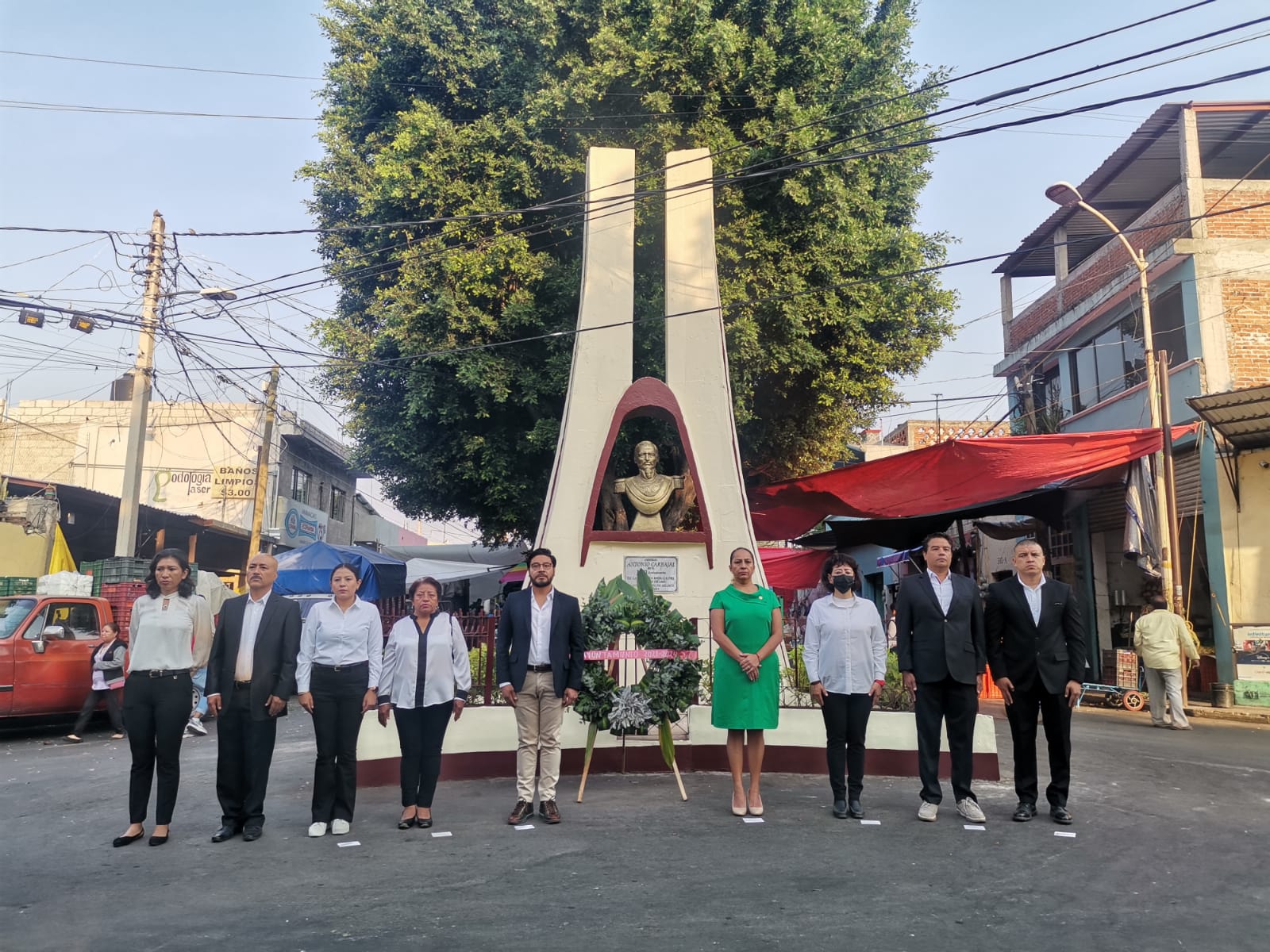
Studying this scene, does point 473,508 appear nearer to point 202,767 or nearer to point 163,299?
point 163,299

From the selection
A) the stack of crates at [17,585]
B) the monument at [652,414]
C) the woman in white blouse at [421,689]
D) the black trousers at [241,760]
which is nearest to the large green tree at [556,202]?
the monument at [652,414]

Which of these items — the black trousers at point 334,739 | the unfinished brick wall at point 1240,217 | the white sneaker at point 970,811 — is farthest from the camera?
the unfinished brick wall at point 1240,217

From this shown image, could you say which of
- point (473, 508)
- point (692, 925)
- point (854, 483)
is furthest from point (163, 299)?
point (692, 925)

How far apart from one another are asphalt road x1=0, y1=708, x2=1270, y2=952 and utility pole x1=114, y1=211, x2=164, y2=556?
30.7 ft

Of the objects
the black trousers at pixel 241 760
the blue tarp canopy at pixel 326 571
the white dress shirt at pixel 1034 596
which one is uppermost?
the blue tarp canopy at pixel 326 571

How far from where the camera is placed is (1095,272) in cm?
2003

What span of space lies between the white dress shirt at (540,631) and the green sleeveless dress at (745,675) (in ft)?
3.73

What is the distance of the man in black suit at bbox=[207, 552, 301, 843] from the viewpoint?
597 cm

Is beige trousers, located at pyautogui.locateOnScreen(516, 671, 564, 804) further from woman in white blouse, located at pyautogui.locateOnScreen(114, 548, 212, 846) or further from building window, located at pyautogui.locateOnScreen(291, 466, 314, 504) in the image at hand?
building window, located at pyautogui.locateOnScreen(291, 466, 314, 504)

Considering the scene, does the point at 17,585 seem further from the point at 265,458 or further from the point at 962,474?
the point at 962,474

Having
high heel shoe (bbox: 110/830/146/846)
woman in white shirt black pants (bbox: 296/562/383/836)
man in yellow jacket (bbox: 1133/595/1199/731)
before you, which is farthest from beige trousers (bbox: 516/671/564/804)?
man in yellow jacket (bbox: 1133/595/1199/731)

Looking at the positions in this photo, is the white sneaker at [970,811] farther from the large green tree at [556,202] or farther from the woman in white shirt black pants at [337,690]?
the large green tree at [556,202]

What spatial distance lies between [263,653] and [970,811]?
4.57 metres

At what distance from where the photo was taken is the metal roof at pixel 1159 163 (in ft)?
53.6
